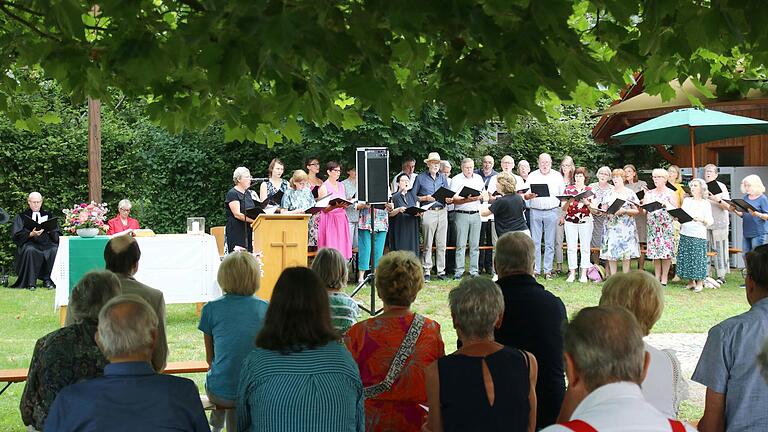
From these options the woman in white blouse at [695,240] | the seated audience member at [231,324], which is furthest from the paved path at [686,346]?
the seated audience member at [231,324]

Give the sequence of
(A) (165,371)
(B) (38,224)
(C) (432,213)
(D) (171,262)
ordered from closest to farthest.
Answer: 1. (A) (165,371)
2. (D) (171,262)
3. (B) (38,224)
4. (C) (432,213)

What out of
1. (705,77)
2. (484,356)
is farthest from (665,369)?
(705,77)

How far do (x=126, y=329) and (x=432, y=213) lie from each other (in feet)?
43.0

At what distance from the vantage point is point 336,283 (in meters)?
5.56

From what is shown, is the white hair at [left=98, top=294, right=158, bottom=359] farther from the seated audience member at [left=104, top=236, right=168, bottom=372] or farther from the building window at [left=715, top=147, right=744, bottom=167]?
the building window at [left=715, top=147, right=744, bottom=167]

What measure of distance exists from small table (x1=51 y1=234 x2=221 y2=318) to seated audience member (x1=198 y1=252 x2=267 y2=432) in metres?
6.23

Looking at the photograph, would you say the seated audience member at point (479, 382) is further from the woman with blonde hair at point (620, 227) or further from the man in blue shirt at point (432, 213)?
the man in blue shirt at point (432, 213)

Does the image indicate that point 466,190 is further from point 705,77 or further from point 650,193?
point 705,77

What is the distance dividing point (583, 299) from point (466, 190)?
123 inches

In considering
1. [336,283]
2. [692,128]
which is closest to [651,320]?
[336,283]

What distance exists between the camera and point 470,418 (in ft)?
12.4

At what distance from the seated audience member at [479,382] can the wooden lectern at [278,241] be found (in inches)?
351

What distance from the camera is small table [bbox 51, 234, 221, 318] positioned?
11.3m

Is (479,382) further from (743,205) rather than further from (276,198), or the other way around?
(743,205)
